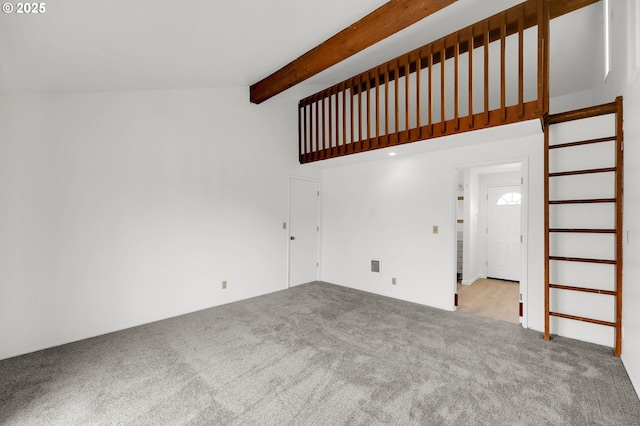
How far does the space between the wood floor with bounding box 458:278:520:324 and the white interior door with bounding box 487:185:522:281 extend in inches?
10.0

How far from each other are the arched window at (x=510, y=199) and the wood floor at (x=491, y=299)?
1.49 m

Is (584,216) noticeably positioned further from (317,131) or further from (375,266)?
(317,131)

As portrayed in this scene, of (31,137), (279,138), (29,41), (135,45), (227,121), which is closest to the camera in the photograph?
(29,41)

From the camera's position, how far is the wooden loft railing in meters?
2.64

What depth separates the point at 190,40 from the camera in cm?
238

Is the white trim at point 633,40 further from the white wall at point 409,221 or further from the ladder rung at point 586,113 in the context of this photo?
the white wall at point 409,221

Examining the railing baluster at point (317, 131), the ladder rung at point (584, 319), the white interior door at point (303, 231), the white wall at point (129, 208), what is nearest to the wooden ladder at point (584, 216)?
the ladder rung at point (584, 319)

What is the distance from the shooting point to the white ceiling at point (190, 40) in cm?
170

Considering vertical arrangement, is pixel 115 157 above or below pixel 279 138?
below

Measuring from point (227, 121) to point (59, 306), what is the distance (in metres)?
2.82

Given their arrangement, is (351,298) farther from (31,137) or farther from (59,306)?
(31,137)

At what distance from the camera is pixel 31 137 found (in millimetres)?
2637

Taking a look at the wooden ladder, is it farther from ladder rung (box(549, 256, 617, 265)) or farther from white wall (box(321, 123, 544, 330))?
white wall (box(321, 123, 544, 330))

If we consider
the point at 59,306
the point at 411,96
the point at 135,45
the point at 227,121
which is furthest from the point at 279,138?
the point at 59,306
